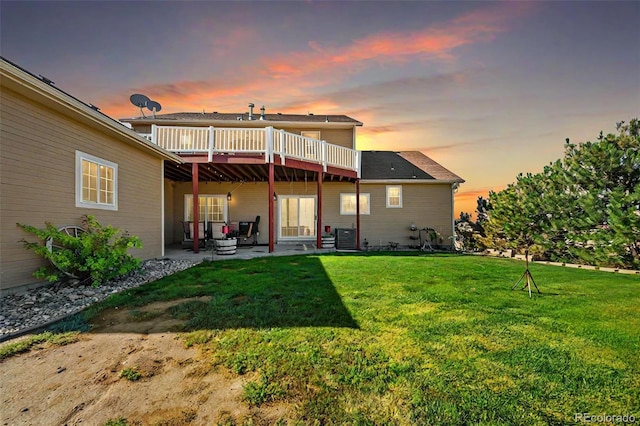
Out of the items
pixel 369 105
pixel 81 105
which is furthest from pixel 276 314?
pixel 369 105

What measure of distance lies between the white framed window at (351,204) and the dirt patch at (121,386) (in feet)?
34.6

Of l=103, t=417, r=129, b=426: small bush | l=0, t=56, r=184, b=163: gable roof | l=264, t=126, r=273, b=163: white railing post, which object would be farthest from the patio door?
l=103, t=417, r=129, b=426: small bush

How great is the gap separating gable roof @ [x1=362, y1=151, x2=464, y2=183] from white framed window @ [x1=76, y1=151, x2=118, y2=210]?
9456 mm

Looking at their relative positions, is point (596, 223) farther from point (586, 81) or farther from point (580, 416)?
point (580, 416)

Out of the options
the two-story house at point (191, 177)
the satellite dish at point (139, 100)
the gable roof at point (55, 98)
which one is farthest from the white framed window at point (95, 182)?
the satellite dish at point (139, 100)

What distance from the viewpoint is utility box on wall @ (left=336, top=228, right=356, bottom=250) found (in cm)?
1142

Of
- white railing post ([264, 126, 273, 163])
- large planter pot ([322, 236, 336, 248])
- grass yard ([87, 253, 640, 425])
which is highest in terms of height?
white railing post ([264, 126, 273, 163])

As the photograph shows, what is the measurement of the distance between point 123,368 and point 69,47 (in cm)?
969

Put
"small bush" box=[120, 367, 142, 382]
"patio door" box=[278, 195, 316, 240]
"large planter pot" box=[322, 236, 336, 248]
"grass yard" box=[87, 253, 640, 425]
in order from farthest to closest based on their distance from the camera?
"patio door" box=[278, 195, 316, 240]
"large planter pot" box=[322, 236, 336, 248]
"small bush" box=[120, 367, 142, 382]
"grass yard" box=[87, 253, 640, 425]

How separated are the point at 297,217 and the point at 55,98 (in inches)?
368

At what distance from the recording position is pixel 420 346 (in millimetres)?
2641

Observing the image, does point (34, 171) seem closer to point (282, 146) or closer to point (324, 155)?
point (282, 146)

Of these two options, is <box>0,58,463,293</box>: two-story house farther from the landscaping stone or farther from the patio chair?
the patio chair

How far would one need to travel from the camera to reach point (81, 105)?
5047 mm
